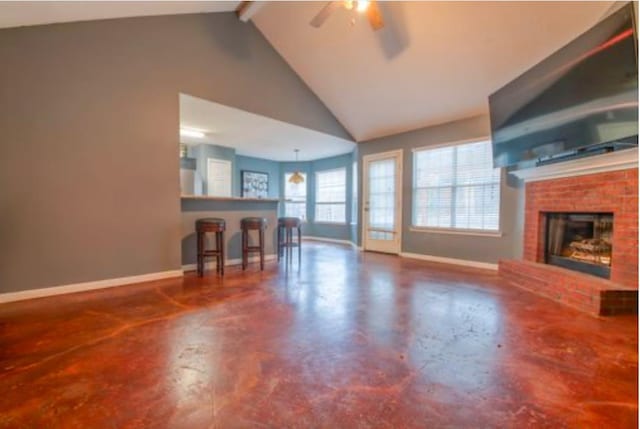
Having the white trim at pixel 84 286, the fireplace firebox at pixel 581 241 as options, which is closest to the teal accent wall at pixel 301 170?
the white trim at pixel 84 286

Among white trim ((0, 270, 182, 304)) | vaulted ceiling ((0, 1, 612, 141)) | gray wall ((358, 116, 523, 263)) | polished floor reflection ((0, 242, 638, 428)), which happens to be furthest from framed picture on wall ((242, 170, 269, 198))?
polished floor reflection ((0, 242, 638, 428))

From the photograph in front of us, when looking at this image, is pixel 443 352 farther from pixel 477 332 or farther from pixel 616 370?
pixel 616 370

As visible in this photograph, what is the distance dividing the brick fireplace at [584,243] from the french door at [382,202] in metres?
2.15

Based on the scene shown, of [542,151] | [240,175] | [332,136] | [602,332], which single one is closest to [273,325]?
[602,332]

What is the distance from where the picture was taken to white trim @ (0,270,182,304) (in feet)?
8.93

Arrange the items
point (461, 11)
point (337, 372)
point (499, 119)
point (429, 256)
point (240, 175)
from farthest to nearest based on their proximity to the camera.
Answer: point (240, 175) → point (429, 256) → point (499, 119) → point (461, 11) → point (337, 372)

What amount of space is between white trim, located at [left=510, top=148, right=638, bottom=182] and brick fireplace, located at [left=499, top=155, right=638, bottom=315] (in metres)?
0.05

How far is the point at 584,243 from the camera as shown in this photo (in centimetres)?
331

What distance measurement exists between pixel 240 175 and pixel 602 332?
7360mm

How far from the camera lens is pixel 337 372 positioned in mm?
1594

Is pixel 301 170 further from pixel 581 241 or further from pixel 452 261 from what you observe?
pixel 581 241

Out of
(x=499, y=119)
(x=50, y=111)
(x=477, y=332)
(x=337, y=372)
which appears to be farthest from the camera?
(x=499, y=119)

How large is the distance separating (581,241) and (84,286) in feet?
18.8

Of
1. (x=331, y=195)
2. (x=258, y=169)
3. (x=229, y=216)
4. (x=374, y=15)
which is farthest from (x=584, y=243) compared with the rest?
(x=258, y=169)
